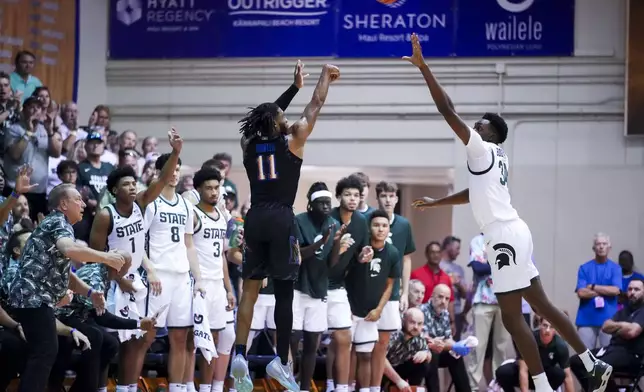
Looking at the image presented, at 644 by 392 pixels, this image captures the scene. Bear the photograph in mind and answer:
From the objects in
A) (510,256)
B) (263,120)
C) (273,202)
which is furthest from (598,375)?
(263,120)

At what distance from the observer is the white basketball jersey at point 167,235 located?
1008 cm

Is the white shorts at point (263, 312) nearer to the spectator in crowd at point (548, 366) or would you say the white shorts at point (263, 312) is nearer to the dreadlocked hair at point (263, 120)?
the spectator in crowd at point (548, 366)

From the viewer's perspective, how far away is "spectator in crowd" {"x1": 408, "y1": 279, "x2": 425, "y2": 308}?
1311 centimetres

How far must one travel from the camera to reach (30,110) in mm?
12242

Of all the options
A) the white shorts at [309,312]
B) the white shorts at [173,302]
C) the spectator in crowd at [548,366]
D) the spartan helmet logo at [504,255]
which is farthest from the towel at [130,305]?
the spectator in crowd at [548,366]

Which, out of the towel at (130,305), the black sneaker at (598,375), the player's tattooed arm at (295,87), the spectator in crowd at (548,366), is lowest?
the spectator in crowd at (548,366)

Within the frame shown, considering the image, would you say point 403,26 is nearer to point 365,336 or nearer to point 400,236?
point 400,236

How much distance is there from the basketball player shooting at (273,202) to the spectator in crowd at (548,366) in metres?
4.50

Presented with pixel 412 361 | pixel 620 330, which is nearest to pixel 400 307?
pixel 412 361

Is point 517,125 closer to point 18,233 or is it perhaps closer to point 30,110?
point 30,110

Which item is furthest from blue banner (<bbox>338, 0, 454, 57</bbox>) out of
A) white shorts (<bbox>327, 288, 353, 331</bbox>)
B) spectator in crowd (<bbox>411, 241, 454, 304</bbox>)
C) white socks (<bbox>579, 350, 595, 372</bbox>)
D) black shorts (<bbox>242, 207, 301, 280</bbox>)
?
white socks (<bbox>579, 350, 595, 372</bbox>)

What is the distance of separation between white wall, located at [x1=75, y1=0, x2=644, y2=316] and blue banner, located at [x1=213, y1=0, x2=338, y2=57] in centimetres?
22

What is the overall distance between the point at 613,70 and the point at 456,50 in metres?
2.40

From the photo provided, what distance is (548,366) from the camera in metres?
12.2
